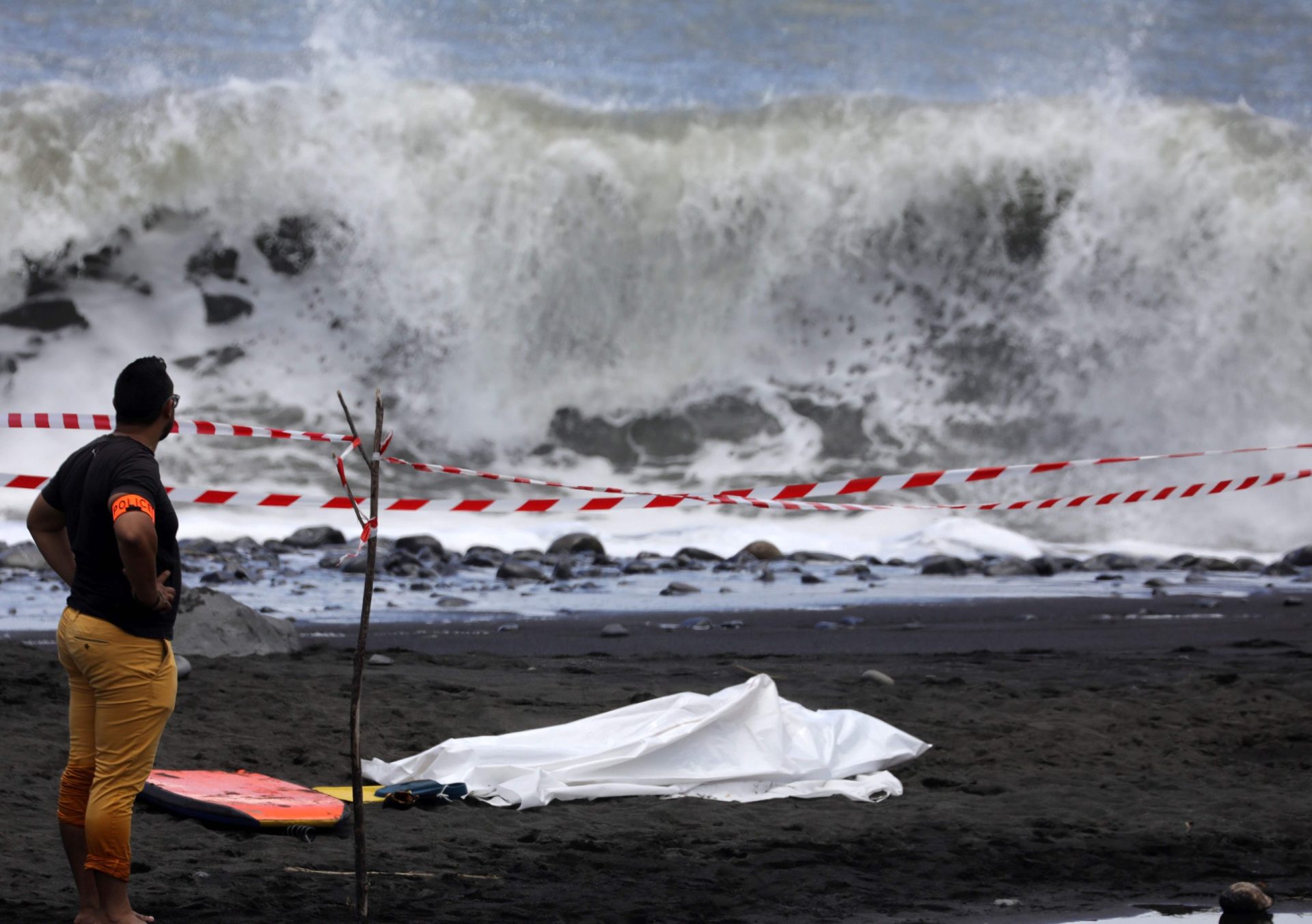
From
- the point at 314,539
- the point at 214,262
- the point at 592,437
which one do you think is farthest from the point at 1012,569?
the point at 214,262

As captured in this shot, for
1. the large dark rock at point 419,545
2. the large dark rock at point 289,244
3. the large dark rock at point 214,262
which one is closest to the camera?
the large dark rock at point 419,545

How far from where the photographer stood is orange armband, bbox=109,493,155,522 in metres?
3.51

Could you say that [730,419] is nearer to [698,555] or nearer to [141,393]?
[698,555]

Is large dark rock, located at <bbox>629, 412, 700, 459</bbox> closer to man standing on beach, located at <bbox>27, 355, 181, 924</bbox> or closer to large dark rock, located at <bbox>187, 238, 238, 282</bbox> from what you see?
large dark rock, located at <bbox>187, 238, 238, 282</bbox>

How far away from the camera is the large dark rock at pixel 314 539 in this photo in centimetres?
1903

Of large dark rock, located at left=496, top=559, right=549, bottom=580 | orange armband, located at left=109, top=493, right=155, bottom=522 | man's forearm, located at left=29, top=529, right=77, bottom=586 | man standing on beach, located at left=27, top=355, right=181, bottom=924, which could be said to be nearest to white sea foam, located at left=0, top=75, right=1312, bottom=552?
large dark rock, located at left=496, top=559, right=549, bottom=580

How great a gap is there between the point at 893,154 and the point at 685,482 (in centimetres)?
870

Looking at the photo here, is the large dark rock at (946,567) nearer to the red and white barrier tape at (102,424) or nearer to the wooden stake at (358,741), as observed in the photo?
the red and white barrier tape at (102,424)

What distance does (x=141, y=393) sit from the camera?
3.73 m

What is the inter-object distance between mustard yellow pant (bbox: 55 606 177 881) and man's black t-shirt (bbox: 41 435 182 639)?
39 millimetres

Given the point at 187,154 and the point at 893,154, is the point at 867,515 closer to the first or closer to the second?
the point at 893,154

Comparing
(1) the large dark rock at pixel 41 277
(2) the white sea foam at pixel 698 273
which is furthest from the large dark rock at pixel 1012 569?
(1) the large dark rock at pixel 41 277

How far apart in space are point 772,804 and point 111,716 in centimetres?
283

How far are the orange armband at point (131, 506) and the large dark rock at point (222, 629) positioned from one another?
5.15m
